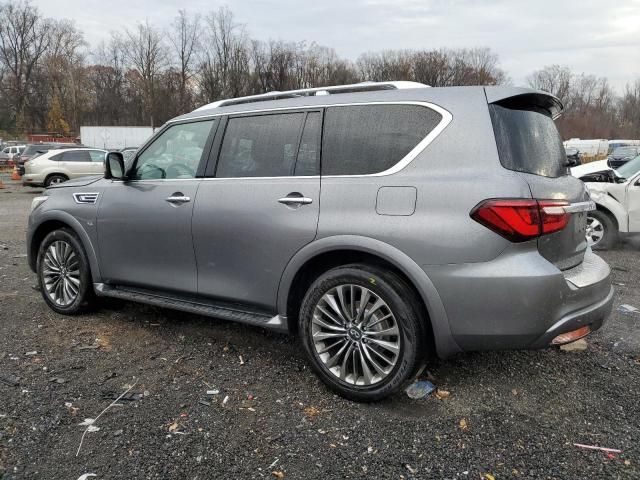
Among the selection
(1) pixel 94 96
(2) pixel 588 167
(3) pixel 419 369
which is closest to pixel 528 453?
(3) pixel 419 369

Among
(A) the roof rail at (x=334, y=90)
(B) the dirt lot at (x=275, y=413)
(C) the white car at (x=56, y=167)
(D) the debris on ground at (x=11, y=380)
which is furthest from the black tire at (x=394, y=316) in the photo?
(C) the white car at (x=56, y=167)

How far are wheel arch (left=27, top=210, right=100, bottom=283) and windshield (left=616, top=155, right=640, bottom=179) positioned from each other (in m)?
7.49

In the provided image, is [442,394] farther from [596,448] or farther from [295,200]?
[295,200]

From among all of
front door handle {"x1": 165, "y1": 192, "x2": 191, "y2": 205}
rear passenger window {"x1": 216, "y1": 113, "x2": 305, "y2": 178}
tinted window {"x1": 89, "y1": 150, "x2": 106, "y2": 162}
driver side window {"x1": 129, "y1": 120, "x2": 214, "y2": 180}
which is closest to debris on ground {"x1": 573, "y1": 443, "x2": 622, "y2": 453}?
rear passenger window {"x1": 216, "y1": 113, "x2": 305, "y2": 178}

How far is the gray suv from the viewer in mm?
2705

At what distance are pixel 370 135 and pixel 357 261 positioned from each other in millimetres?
777

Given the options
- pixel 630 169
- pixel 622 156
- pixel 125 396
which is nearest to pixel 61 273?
pixel 125 396

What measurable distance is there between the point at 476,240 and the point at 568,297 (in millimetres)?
617

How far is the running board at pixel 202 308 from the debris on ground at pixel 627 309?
3.43 metres

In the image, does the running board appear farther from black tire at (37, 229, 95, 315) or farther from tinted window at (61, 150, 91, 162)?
tinted window at (61, 150, 91, 162)

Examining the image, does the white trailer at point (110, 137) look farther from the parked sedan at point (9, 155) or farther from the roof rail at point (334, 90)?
the roof rail at point (334, 90)

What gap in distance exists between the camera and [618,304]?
16.7 feet

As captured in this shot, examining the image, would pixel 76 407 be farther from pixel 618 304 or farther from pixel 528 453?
pixel 618 304

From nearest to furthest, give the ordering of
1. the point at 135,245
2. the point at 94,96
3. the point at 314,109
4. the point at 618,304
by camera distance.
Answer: the point at 314,109
the point at 135,245
the point at 618,304
the point at 94,96
